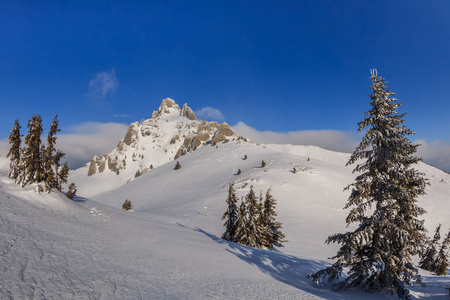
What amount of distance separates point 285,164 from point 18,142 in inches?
2156

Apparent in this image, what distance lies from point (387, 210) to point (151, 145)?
17654 centimetres

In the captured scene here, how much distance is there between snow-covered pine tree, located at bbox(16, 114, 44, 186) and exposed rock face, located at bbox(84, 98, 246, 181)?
298ft

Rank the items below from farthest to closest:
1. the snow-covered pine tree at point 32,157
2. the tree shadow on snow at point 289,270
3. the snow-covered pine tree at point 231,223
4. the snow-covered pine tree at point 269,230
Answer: the snow-covered pine tree at point 269,230
the snow-covered pine tree at point 231,223
the snow-covered pine tree at point 32,157
the tree shadow on snow at point 289,270

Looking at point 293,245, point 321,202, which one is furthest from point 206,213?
point 321,202

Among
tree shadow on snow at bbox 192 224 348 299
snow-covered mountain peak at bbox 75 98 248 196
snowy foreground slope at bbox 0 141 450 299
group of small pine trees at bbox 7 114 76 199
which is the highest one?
snow-covered mountain peak at bbox 75 98 248 196

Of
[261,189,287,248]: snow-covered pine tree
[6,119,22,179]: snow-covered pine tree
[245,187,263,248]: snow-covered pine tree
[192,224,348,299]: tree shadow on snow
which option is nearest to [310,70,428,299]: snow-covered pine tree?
[192,224,348,299]: tree shadow on snow

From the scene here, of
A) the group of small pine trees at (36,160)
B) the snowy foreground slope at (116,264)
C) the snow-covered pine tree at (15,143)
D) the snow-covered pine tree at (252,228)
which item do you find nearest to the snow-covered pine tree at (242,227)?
the snow-covered pine tree at (252,228)

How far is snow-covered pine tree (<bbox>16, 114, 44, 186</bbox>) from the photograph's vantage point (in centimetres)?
1256

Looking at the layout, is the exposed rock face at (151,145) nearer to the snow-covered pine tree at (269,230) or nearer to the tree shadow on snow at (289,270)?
the snow-covered pine tree at (269,230)

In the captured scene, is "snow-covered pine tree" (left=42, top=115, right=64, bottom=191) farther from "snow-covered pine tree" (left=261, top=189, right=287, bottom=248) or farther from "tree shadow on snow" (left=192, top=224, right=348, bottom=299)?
"snow-covered pine tree" (left=261, top=189, right=287, bottom=248)

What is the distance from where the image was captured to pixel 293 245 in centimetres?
2638

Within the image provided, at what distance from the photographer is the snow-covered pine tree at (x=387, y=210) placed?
9250 millimetres

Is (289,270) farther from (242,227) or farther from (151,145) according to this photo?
(151,145)

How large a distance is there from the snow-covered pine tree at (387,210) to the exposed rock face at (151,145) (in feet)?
308
